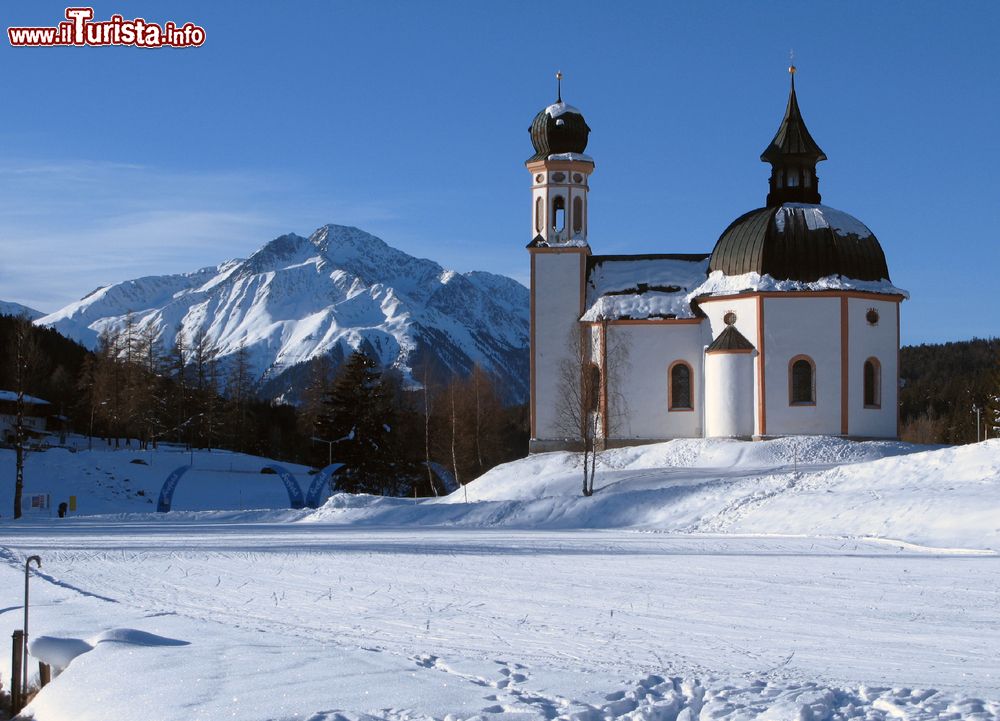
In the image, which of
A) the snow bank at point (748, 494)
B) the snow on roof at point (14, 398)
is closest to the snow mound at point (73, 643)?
the snow bank at point (748, 494)

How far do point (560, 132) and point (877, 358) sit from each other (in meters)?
14.1

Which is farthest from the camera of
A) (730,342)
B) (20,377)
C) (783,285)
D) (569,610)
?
(20,377)

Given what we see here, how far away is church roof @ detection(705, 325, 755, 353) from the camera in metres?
41.9

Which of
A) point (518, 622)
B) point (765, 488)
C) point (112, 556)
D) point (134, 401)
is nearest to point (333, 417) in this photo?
point (134, 401)

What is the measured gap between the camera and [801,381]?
41.7 metres

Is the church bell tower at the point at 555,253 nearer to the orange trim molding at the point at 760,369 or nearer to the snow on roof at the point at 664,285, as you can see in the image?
the snow on roof at the point at 664,285

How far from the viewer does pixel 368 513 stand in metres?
34.8

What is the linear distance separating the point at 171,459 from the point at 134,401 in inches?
327

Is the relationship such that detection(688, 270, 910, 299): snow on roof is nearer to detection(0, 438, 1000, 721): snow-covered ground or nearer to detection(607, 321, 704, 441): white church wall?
detection(607, 321, 704, 441): white church wall

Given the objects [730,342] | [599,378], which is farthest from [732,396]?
[599,378]

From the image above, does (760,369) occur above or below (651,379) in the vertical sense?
above

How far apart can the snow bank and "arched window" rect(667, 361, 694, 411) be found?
114 inches

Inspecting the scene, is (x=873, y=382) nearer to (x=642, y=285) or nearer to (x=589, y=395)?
(x=642, y=285)

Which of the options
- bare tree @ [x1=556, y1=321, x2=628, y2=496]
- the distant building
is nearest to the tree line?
the distant building
